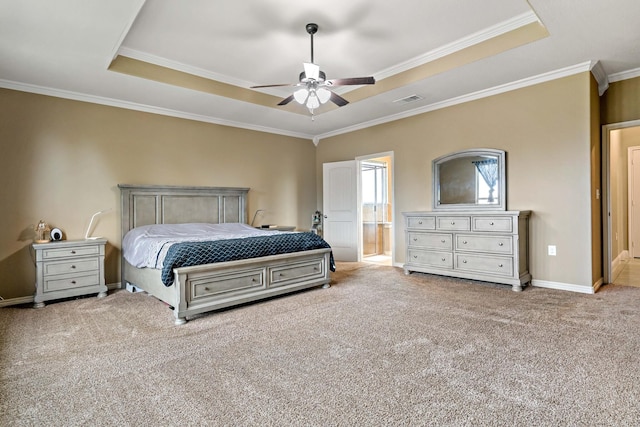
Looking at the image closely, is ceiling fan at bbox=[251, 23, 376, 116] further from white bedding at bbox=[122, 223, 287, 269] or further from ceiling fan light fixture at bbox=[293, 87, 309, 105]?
white bedding at bbox=[122, 223, 287, 269]

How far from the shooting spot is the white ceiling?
2814 millimetres

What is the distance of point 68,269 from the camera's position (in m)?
3.79

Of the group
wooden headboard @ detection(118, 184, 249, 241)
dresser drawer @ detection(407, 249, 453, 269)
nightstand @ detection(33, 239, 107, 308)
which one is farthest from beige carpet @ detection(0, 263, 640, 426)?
wooden headboard @ detection(118, 184, 249, 241)

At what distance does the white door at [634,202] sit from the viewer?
614 cm

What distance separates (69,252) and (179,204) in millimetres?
1548

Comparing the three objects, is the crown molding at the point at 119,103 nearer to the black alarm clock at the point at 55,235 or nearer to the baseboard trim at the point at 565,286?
the black alarm clock at the point at 55,235

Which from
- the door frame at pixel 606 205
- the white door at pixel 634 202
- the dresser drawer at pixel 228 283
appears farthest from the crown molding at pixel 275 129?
the white door at pixel 634 202

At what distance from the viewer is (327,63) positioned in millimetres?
4148

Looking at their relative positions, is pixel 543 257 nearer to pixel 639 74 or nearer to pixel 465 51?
pixel 639 74

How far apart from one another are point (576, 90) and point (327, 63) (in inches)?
111

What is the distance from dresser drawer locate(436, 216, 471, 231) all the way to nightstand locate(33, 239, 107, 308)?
423 cm

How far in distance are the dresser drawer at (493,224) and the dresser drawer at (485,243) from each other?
0.09 meters

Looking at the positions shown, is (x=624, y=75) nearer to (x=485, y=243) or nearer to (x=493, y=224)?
(x=493, y=224)

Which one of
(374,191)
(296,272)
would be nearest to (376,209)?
(374,191)
